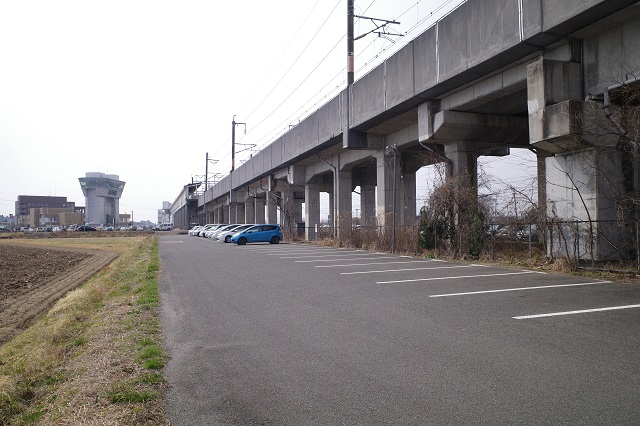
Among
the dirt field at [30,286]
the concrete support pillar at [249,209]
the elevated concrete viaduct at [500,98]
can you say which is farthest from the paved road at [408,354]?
the concrete support pillar at [249,209]

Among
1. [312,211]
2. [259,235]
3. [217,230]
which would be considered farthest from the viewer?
[217,230]

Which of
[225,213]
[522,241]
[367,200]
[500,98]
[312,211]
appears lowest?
[522,241]

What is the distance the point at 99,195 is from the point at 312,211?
169914 mm

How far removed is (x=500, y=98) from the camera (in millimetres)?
20625

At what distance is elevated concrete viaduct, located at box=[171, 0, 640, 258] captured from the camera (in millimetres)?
13766

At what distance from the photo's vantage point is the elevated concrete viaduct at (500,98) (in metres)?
13.8

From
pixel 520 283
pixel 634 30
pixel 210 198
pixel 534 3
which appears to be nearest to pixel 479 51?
pixel 534 3

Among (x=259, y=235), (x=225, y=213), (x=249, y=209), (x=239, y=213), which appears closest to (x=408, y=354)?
(x=259, y=235)

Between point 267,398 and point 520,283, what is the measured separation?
9.01 metres

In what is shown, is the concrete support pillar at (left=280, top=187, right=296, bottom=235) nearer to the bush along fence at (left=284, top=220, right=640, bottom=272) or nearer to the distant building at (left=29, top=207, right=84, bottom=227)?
the bush along fence at (left=284, top=220, right=640, bottom=272)

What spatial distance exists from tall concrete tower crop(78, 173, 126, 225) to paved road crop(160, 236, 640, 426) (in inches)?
7607

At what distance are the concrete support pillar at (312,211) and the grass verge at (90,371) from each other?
31759mm

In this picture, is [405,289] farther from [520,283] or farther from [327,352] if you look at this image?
[327,352]

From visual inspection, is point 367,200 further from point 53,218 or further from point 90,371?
point 53,218
